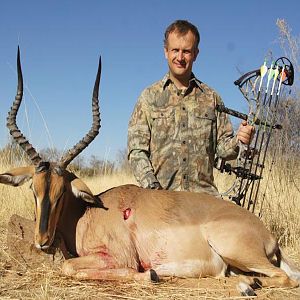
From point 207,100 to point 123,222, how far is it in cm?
225

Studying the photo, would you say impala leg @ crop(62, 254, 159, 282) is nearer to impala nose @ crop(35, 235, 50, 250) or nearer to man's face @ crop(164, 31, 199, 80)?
impala nose @ crop(35, 235, 50, 250)

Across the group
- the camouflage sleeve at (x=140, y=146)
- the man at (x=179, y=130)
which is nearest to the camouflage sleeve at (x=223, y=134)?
the man at (x=179, y=130)

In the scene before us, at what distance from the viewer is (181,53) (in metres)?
6.39

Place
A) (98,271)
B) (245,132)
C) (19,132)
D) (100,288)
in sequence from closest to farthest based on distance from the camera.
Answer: (100,288), (98,271), (19,132), (245,132)

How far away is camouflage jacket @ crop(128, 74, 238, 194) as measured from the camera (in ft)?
20.9

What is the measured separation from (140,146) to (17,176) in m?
1.73

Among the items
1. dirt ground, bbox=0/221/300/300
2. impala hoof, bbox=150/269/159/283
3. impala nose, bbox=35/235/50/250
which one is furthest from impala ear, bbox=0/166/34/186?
impala hoof, bbox=150/269/159/283

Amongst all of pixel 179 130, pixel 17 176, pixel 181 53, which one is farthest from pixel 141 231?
pixel 181 53

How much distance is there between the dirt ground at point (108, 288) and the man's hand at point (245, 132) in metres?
1.66

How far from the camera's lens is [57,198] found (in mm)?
4973

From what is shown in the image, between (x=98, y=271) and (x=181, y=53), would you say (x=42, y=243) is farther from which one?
(x=181, y=53)

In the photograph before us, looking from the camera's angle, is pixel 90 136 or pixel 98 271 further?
pixel 90 136

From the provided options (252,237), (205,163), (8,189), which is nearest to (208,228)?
(252,237)

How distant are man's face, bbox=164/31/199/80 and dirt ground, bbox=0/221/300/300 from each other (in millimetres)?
2740
